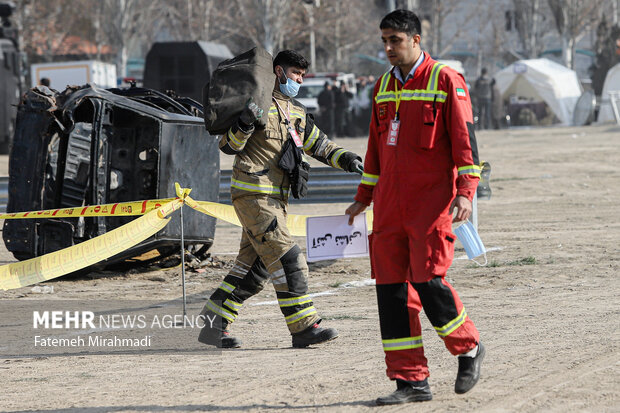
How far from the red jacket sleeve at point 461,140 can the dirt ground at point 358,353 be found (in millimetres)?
1072

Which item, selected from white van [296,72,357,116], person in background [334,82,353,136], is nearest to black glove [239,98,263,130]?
person in background [334,82,353,136]

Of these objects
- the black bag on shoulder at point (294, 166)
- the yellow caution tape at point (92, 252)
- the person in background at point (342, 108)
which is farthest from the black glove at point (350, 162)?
the person in background at point (342, 108)

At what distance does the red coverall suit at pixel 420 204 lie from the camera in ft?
17.0

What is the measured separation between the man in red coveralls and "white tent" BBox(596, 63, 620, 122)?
33706 mm

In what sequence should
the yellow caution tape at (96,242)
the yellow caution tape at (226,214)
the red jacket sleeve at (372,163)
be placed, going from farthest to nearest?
the yellow caution tape at (226,214)
the yellow caution tape at (96,242)
the red jacket sleeve at (372,163)

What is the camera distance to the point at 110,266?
1059 centimetres

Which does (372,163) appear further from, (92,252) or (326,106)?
(326,106)

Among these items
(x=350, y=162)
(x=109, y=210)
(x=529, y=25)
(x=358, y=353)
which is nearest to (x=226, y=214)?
(x=109, y=210)

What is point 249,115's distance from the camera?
21.2ft

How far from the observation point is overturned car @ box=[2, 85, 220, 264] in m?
9.52

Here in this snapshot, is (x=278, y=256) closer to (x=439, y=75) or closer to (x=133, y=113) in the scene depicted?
(x=439, y=75)

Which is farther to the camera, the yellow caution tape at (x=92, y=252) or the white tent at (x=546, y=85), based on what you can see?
the white tent at (x=546, y=85)

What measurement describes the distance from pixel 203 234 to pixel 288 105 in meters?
3.56

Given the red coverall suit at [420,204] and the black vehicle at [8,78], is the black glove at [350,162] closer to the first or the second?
the red coverall suit at [420,204]
